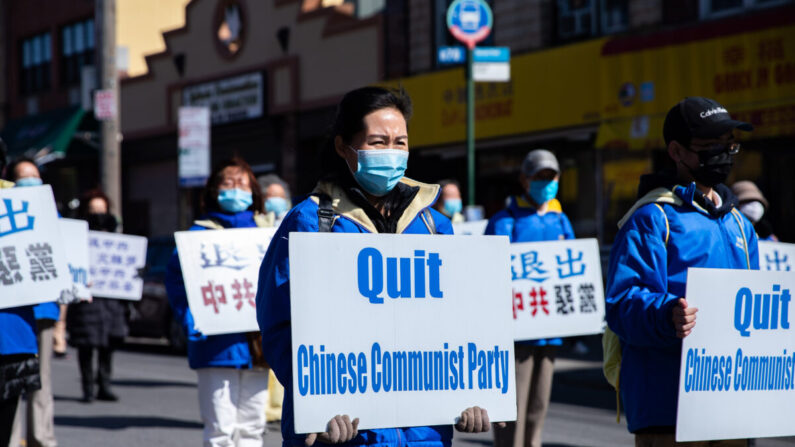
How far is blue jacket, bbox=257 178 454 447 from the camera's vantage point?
311 cm

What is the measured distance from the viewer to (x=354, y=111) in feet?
10.7

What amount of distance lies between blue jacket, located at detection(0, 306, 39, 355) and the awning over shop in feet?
74.2

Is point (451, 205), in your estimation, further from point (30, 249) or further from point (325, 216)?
point (325, 216)

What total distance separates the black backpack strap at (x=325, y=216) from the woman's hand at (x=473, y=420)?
2.29 ft

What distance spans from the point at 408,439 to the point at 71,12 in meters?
29.6

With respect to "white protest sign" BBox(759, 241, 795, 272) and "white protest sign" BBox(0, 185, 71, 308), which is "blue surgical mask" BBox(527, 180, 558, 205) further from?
"white protest sign" BBox(0, 185, 71, 308)

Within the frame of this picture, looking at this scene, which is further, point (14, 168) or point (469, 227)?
point (469, 227)

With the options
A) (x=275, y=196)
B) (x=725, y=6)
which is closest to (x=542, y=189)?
(x=275, y=196)

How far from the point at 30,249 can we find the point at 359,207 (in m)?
2.80

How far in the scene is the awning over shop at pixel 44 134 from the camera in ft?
89.6

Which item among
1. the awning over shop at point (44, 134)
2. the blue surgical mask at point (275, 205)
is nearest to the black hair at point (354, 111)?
the blue surgical mask at point (275, 205)

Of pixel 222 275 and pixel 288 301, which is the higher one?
pixel 288 301

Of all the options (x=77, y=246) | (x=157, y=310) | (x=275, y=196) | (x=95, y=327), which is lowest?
(x=157, y=310)

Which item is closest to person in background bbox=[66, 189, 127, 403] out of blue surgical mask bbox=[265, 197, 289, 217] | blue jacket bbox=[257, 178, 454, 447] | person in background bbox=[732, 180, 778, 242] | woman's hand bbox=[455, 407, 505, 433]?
blue surgical mask bbox=[265, 197, 289, 217]
